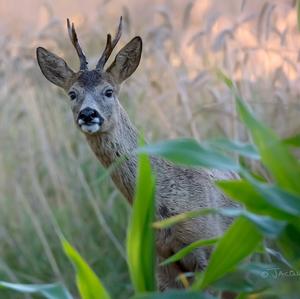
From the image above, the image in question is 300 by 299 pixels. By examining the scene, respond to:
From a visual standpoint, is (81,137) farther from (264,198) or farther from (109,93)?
(264,198)

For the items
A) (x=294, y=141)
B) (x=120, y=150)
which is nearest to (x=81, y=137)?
(x=120, y=150)

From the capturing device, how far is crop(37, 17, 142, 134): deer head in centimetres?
574

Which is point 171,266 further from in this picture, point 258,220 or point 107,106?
point 258,220

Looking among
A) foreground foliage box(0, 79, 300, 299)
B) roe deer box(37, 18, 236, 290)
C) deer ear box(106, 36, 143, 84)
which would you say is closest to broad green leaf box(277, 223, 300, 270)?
foreground foliage box(0, 79, 300, 299)

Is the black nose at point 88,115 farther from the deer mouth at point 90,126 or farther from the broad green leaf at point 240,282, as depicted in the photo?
the broad green leaf at point 240,282

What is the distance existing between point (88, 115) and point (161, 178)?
0.52 metres

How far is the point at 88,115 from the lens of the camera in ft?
18.8

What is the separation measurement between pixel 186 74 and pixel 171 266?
2877mm

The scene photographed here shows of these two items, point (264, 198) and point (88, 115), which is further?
point (88, 115)

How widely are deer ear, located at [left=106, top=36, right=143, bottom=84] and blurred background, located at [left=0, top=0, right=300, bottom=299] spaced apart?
730 millimetres

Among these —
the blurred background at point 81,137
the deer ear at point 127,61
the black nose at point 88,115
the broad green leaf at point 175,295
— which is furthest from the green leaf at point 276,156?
the blurred background at point 81,137

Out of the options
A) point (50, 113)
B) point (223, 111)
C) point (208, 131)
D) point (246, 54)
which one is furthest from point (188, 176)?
point (50, 113)

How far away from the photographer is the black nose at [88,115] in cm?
570

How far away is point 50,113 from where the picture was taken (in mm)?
8648
